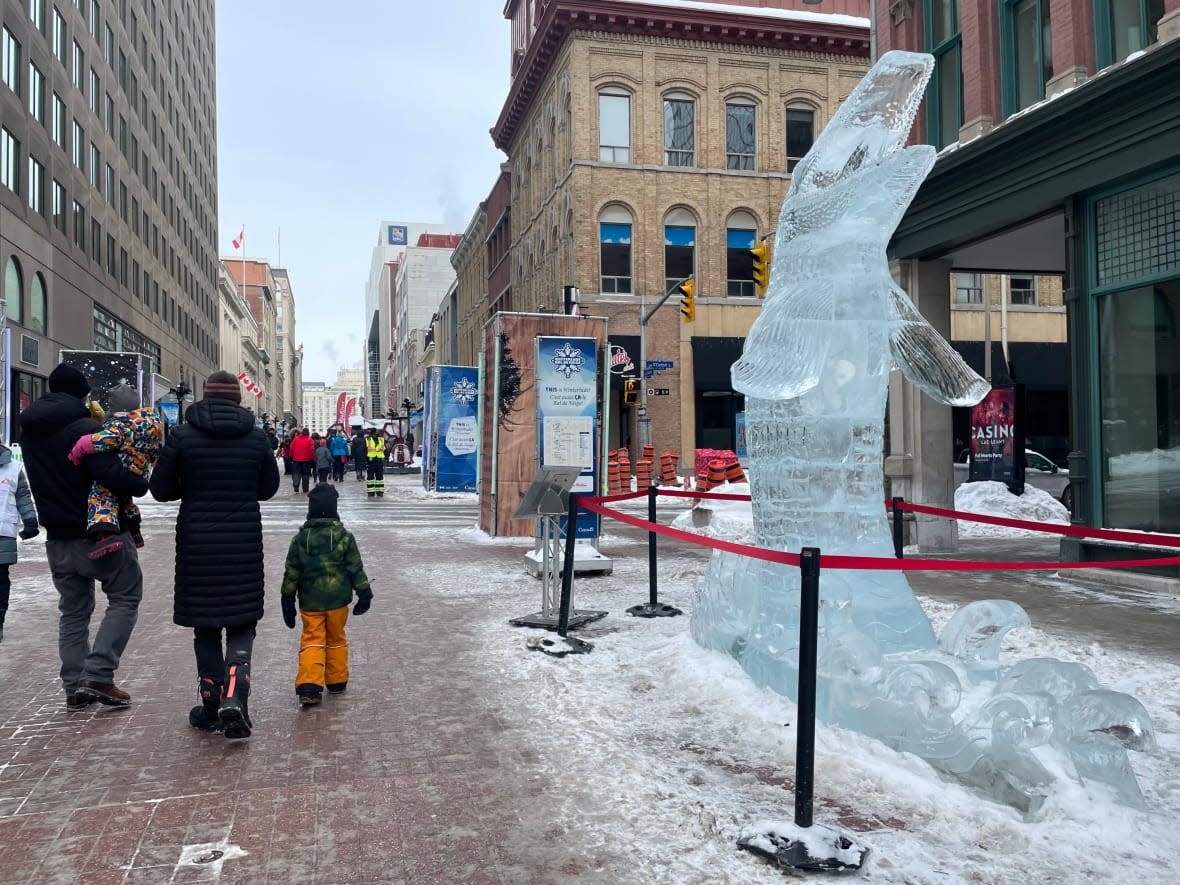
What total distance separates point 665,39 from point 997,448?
2191 cm

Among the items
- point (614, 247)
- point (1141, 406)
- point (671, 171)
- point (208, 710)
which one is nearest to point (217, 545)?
point (208, 710)

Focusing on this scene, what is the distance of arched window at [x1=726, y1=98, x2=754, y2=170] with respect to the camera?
3412 cm

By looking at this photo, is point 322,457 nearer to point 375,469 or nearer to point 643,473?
point 375,469

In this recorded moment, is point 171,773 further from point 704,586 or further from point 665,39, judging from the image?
point 665,39

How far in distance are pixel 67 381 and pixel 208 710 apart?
6.78 feet

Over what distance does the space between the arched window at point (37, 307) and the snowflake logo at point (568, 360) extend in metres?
21.4

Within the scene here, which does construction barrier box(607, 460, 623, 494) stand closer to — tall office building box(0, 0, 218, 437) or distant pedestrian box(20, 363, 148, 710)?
tall office building box(0, 0, 218, 437)

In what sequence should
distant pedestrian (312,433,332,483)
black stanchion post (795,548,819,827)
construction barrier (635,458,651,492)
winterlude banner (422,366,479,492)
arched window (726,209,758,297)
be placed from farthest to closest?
arched window (726,209,758,297)
construction barrier (635,458,651,492)
distant pedestrian (312,433,332,483)
winterlude banner (422,366,479,492)
black stanchion post (795,548,819,827)

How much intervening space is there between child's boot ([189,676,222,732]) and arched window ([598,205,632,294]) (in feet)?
94.5

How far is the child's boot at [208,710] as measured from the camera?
5.19 metres

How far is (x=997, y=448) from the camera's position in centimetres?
1719

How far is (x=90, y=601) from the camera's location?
18.5 ft

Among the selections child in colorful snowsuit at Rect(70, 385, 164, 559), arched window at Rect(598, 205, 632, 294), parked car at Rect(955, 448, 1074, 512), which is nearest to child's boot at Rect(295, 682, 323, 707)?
child in colorful snowsuit at Rect(70, 385, 164, 559)

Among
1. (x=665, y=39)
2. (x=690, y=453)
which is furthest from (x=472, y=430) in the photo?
(x=665, y=39)
